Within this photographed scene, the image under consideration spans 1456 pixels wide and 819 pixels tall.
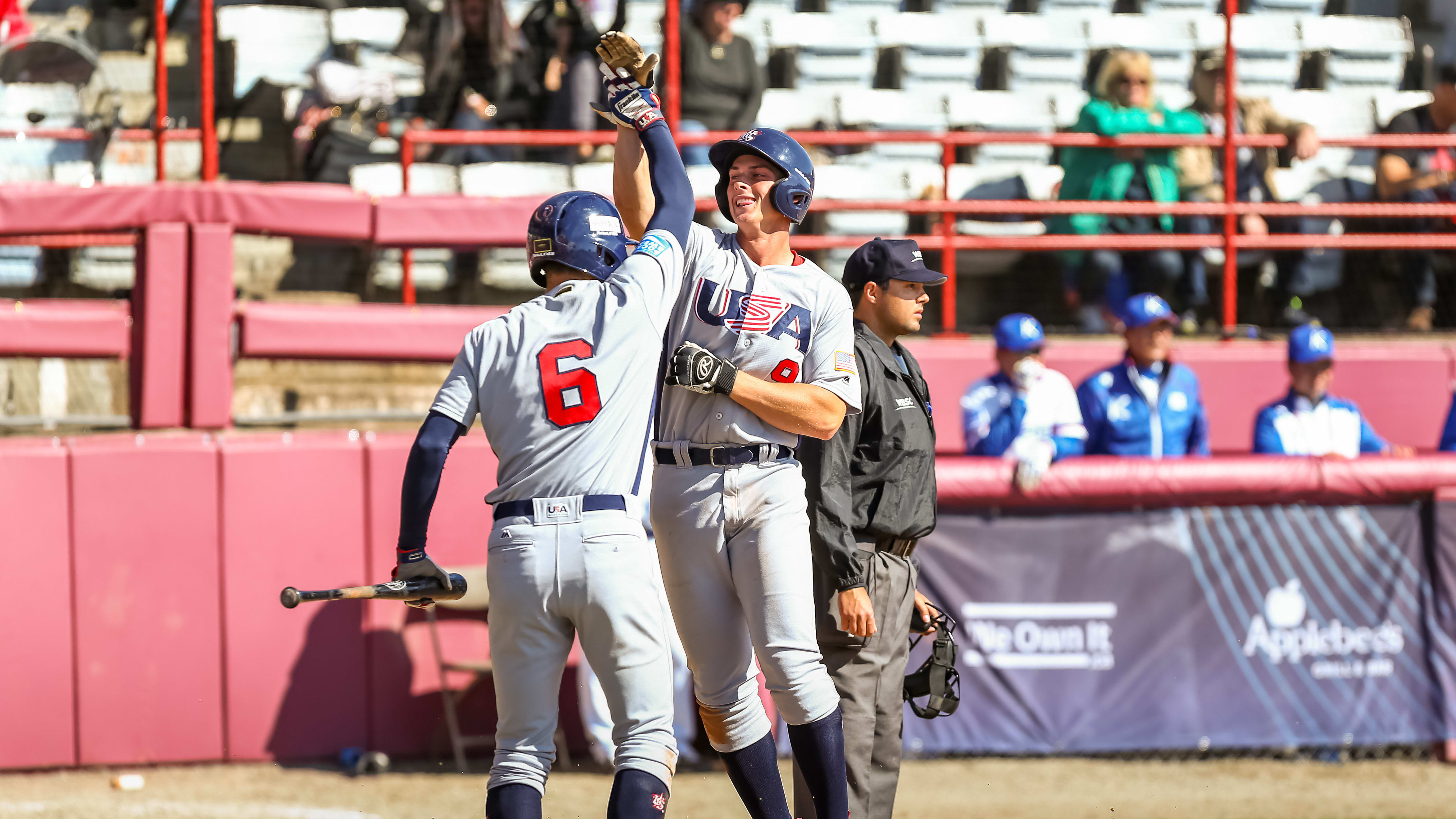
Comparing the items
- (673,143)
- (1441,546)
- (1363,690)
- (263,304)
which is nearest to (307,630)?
(263,304)

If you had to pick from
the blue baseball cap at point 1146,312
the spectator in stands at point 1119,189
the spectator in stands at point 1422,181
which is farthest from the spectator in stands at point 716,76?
the spectator in stands at point 1422,181

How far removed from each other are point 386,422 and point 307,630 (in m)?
1.08

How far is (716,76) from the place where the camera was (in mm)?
8695

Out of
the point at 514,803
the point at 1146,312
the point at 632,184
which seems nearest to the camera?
the point at 514,803

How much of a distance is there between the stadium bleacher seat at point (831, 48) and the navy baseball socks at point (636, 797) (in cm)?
825

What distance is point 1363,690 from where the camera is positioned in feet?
20.5

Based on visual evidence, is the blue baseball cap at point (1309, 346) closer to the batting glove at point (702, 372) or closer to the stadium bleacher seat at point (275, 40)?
the batting glove at point (702, 372)

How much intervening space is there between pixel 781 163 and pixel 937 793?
320cm

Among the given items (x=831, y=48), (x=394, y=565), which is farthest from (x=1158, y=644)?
(x=831, y=48)

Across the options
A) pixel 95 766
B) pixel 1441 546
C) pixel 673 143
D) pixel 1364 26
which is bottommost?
pixel 95 766

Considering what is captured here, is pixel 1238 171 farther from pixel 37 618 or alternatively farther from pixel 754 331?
pixel 37 618

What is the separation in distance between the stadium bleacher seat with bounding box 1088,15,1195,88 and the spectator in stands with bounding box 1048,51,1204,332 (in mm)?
3062

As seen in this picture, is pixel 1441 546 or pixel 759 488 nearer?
pixel 759 488

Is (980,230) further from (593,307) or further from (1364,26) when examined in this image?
(593,307)
